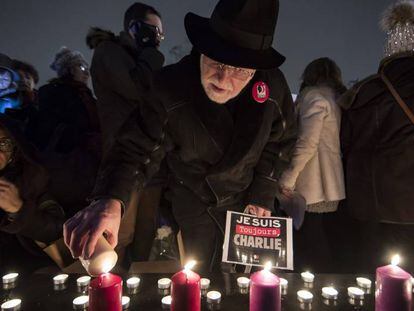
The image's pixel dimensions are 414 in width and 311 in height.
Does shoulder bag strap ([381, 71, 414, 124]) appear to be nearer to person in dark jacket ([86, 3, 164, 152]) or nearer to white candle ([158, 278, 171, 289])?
person in dark jacket ([86, 3, 164, 152])

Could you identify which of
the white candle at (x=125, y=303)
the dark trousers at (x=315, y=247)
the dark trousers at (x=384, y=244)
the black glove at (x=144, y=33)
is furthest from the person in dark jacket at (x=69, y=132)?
the dark trousers at (x=384, y=244)

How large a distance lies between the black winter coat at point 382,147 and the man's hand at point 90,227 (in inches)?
66.1

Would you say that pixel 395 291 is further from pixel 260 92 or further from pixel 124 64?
pixel 124 64

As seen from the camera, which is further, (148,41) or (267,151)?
(148,41)

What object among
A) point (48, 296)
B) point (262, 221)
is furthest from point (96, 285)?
point (262, 221)

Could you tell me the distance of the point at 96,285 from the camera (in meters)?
0.71

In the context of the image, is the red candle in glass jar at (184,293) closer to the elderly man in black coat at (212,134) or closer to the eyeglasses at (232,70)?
the elderly man in black coat at (212,134)

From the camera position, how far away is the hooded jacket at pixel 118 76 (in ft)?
6.56

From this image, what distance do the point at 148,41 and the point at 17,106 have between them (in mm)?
1098

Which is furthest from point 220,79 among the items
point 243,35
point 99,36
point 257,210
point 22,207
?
point 99,36

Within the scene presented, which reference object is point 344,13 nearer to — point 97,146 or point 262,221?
point 97,146

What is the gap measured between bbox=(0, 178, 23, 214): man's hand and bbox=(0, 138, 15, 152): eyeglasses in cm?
17

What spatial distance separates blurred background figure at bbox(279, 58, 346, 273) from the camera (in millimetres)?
2217

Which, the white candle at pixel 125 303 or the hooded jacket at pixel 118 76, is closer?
the white candle at pixel 125 303
